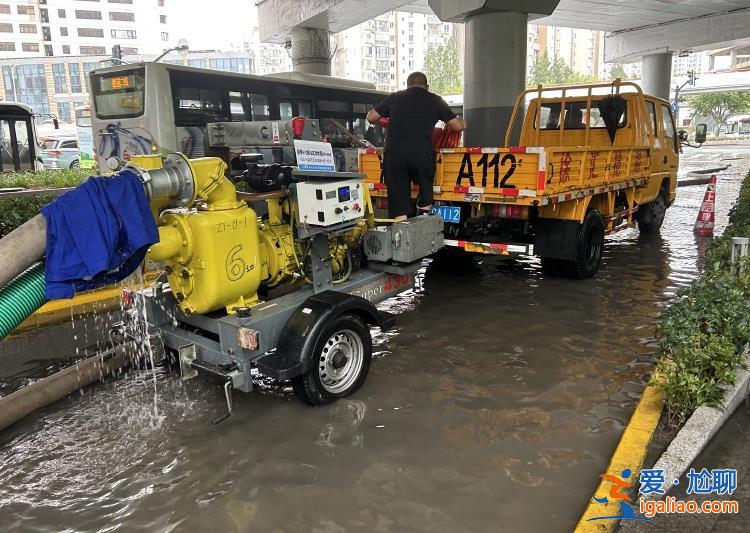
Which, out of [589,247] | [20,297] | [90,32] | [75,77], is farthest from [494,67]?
[90,32]

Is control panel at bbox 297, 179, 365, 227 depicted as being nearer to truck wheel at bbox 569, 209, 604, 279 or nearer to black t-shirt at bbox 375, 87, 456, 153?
black t-shirt at bbox 375, 87, 456, 153

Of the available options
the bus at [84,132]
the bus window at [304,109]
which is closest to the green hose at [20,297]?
the bus window at [304,109]

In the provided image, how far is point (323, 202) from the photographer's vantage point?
12.8 ft

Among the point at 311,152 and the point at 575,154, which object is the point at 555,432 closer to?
the point at 311,152

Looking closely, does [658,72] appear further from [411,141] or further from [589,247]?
[411,141]

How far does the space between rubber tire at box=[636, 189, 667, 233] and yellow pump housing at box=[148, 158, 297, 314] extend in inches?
295

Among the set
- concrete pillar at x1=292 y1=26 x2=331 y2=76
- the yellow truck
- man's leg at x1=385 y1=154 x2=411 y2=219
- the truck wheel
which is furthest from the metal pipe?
concrete pillar at x1=292 y1=26 x2=331 y2=76

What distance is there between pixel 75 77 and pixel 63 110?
13.2 feet

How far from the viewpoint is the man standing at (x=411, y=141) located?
220 inches

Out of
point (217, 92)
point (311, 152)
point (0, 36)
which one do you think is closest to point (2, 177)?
point (217, 92)

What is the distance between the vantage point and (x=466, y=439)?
347 cm

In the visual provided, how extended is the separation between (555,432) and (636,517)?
0.97m

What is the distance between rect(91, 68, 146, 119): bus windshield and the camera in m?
10.9

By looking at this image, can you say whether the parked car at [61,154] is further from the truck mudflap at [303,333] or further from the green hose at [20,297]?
the truck mudflap at [303,333]
